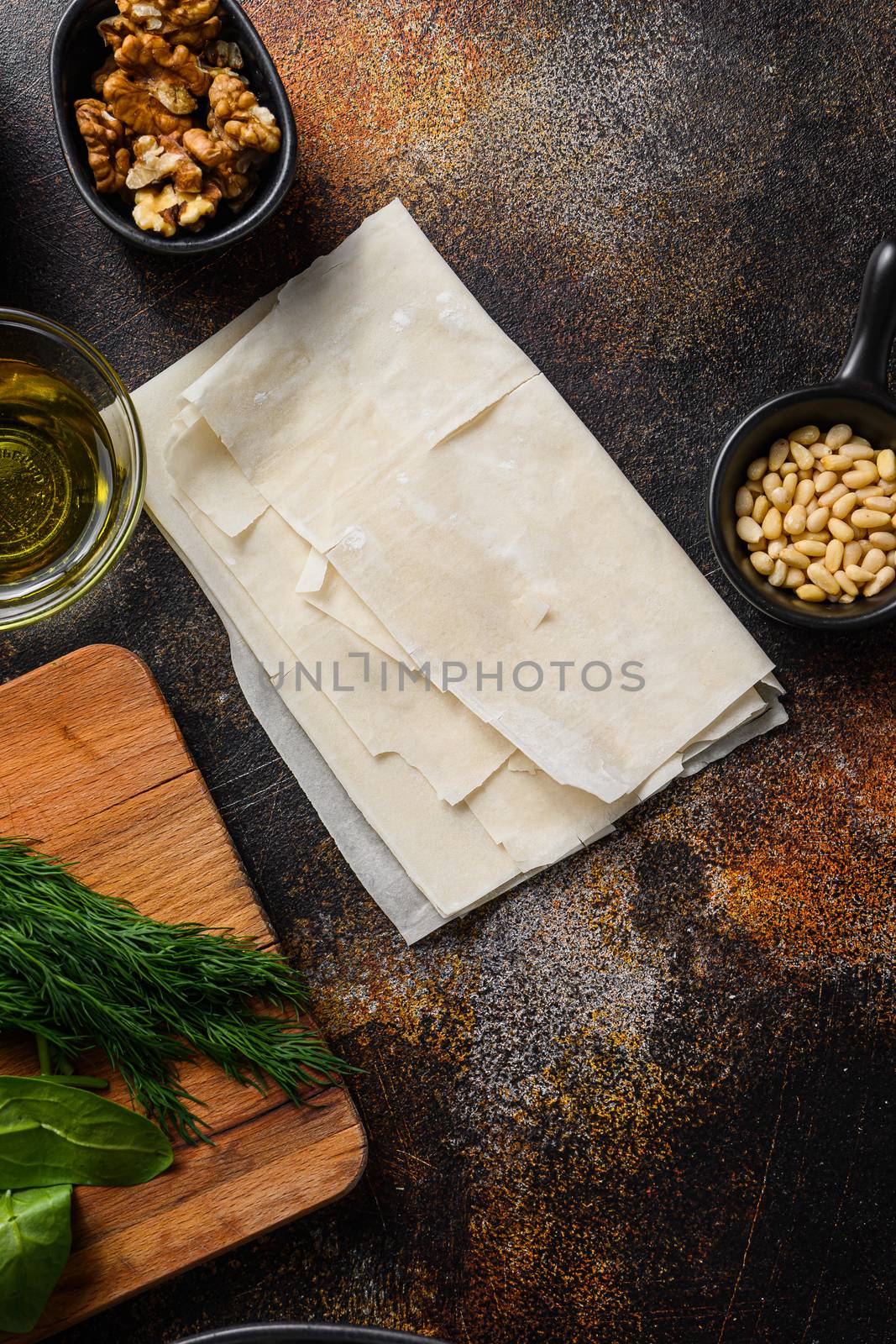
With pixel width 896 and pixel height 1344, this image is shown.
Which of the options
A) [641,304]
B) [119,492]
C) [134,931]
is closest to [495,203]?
[641,304]

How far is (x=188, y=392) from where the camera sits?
109 cm

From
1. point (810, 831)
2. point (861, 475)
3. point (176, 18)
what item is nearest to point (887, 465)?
point (861, 475)

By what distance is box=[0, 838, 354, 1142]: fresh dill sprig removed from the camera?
3.23 ft

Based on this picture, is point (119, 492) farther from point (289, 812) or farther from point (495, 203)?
point (495, 203)

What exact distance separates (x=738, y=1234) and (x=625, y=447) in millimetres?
958

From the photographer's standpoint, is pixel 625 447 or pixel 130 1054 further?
pixel 625 447

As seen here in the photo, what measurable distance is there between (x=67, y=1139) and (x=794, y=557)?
101 cm

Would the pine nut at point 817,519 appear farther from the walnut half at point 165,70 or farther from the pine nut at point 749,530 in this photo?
the walnut half at point 165,70

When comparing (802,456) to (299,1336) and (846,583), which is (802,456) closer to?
(846,583)

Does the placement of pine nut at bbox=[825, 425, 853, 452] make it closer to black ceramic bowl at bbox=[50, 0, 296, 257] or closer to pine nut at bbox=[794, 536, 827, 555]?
pine nut at bbox=[794, 536, 827, 555]

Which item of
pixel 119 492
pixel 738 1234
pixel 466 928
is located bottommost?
pixel 738 1234

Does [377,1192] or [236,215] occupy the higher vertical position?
[236,215]

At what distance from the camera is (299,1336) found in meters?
0.89

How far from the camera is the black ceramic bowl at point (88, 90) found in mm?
992
